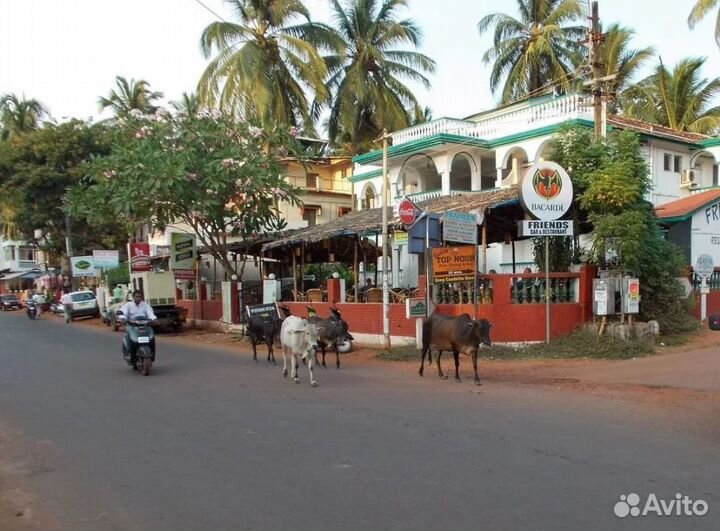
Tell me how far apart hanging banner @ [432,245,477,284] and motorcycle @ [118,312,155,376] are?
6.59 m

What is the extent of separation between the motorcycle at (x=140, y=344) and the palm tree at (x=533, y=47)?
24496mm

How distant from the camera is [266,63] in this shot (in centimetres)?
2948

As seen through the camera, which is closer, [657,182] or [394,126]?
[657,182]

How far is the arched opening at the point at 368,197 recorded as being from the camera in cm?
3275

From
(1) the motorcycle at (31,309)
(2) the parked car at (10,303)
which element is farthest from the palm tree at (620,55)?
(2) the parked car at (10,303)

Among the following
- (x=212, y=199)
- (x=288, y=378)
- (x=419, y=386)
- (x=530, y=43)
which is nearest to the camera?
(x=419, y=386)

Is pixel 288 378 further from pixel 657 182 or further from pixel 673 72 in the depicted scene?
pixel 673 72

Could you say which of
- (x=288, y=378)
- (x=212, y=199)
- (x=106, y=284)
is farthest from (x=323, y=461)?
(x=106, y=284)

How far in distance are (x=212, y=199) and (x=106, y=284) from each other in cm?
2159

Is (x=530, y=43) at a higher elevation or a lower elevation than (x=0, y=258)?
higher

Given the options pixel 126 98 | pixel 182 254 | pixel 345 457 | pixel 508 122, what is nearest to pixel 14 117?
pixel 126 98

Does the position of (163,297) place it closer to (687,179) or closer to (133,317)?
(133,317)

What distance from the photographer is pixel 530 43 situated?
105 feet
